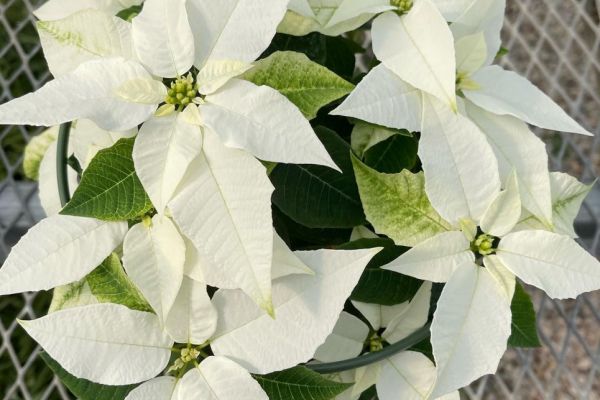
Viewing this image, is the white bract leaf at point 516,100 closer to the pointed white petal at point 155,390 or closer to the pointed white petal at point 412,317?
the pointed white petal at point 412,317

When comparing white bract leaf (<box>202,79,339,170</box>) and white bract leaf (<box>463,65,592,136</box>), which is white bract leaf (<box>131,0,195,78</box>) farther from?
white bract leaf (<box>463,65,592,136</box>)

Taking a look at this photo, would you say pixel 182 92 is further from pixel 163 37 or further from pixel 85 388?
pixel 85 388

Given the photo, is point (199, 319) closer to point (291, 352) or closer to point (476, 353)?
point (291, 352)

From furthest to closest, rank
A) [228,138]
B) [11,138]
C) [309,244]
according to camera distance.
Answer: [11,138] → [309,244] → [228,138]

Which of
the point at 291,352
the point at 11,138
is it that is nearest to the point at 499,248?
the point at 291,352

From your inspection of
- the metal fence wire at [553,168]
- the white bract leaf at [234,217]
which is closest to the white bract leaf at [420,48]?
the white bract leaf at [234,217]

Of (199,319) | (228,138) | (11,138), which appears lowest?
(11,138)

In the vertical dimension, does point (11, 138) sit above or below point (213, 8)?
below
